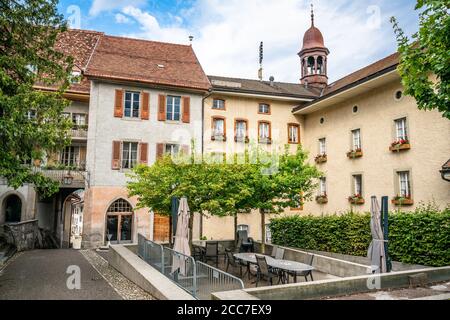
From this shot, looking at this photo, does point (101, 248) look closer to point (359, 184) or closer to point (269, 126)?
point (269, 126)

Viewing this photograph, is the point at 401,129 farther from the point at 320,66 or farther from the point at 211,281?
the point at 211,281

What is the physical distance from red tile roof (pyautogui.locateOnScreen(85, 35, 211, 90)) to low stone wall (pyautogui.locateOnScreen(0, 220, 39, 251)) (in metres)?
9.32

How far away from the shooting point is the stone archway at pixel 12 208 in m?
24.2

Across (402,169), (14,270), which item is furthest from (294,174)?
(14,270)

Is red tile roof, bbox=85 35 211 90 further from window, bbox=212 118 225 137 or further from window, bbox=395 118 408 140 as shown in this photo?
window, bbox=395 118 408 140

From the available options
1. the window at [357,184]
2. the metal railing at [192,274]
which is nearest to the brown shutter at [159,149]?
the window at [357,184]

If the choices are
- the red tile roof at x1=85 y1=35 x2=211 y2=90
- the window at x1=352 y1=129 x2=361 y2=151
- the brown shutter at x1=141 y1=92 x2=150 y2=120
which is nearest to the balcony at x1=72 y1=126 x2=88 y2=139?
the red tile roof at x1=85 y1=35 x2=211 y2=90

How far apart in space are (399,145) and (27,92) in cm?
1650

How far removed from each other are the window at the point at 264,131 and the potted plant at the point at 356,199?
7.55 m

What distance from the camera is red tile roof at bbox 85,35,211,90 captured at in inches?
931

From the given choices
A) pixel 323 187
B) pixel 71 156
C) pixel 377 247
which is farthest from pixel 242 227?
pixel 377 247

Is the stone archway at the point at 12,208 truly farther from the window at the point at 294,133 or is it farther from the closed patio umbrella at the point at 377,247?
the closed patio umbrella at the point at 377,247

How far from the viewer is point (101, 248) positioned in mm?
21750
